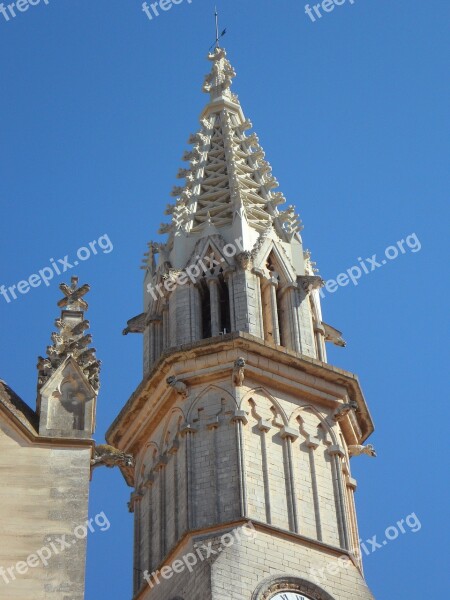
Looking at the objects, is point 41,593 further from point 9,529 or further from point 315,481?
point 315,481

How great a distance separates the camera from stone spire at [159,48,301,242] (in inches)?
1567

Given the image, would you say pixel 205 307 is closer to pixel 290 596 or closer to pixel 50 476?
pixel 290 596

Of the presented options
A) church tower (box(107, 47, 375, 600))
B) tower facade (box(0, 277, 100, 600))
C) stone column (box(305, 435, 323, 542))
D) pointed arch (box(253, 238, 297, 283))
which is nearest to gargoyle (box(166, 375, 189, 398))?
church tower (box(107, 47, 375, 600))

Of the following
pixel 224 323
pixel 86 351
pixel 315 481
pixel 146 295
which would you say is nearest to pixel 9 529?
pixel 86 351

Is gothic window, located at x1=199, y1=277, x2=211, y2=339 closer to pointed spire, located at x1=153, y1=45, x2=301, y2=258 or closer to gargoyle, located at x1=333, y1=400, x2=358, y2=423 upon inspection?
pointed spire, located at x1=153, y1=45, x2=301, y2=258

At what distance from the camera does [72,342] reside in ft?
76.5

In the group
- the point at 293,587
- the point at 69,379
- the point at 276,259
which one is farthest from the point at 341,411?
the point at 69,379

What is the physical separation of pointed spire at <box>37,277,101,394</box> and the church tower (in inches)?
303

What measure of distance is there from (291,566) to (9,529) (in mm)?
11417

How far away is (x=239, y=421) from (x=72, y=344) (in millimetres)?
10109

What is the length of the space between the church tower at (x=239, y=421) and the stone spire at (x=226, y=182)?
72mm

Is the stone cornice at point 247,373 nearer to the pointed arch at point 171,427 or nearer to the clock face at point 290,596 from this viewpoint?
the pointed arch at point 171,427

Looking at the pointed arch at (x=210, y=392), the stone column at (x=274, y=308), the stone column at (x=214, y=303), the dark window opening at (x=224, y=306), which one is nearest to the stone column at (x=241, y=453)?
the pointed arch at (x=210, y=392)

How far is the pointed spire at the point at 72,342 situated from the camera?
22.6m
